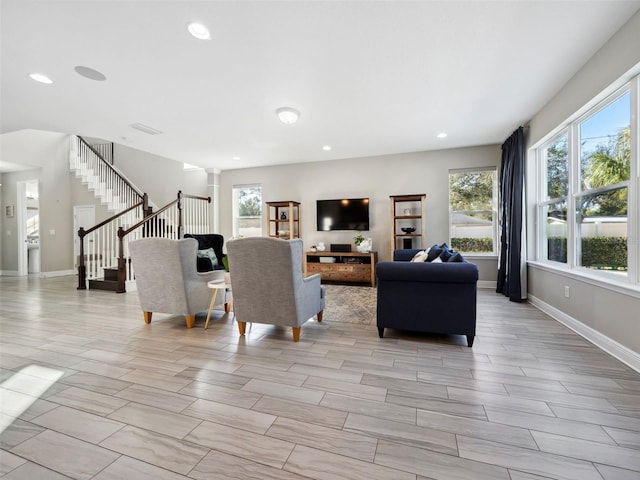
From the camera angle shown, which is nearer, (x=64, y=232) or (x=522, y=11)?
(x=522, y=11)

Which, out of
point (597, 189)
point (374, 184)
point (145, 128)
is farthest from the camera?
point (374, 184)

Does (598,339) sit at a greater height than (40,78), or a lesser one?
lesser

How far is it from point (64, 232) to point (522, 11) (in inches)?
384

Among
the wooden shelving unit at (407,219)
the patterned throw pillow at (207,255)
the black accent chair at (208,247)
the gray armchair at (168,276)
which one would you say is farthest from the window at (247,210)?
the gray armchair at (168,276)

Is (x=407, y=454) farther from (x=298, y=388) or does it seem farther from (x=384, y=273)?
(x=384, y=273)

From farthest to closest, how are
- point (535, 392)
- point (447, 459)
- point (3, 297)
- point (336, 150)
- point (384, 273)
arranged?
1. point (336, 150)
2. point (3, 297)
3. point (384, 273)
4. point (535, 392)
5. point (447, 459)

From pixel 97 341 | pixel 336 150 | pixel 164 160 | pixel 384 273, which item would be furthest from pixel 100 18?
pixel 164 160

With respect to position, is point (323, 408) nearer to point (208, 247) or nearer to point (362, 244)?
point (208, 247)

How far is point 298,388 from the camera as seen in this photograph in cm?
193

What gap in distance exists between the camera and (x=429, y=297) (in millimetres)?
2650

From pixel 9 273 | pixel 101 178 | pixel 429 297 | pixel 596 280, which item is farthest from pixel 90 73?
pixel 9 273

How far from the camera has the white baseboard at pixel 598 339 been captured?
7.25 ft

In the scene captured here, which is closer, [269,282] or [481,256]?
[269,282]

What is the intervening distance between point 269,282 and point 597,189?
3301 mm
